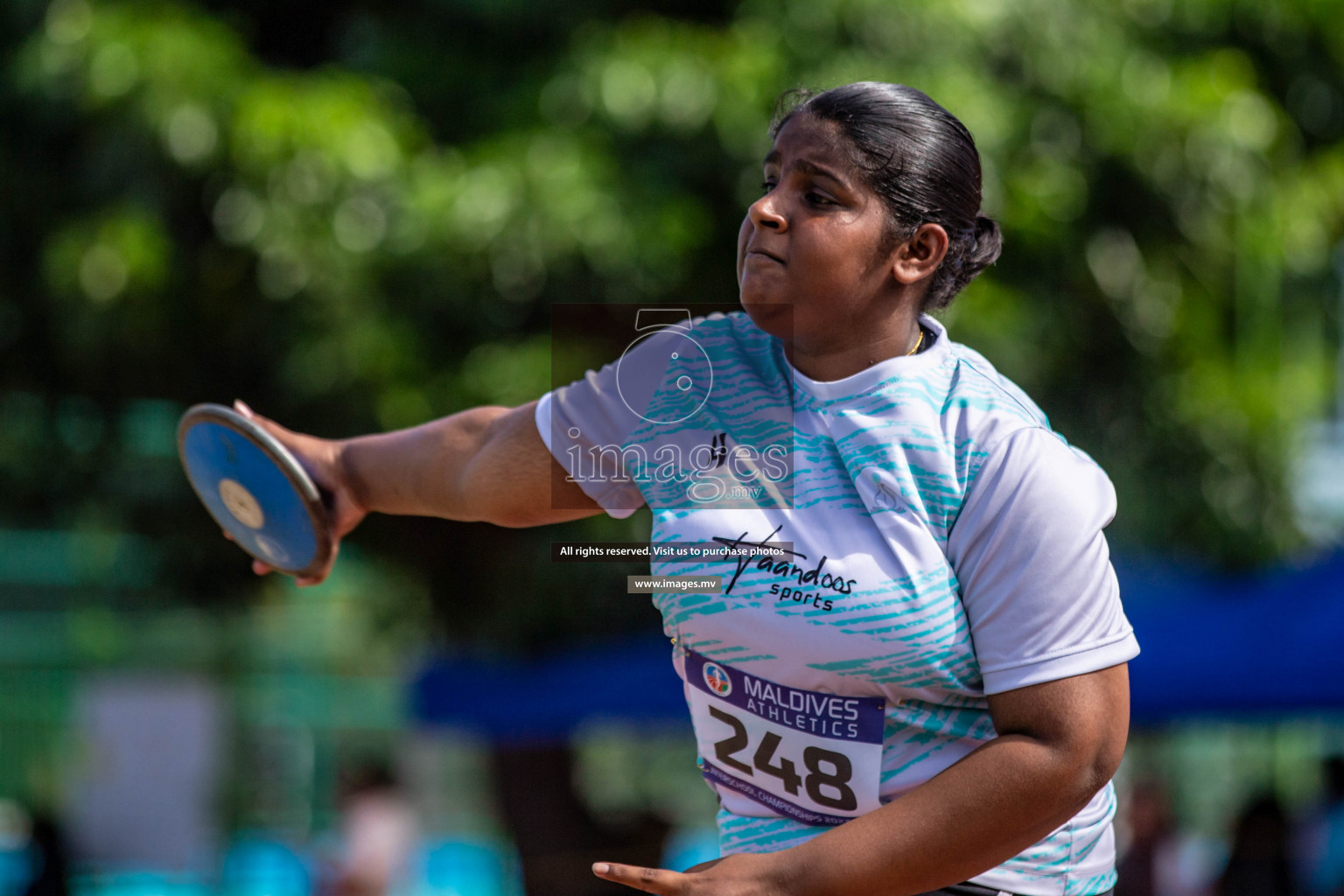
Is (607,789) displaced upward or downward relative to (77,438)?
downward

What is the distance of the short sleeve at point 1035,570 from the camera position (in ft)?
4.60

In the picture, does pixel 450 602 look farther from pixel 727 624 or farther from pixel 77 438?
pixel 727 624

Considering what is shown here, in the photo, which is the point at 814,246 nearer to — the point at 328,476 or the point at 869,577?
the point at 869,577

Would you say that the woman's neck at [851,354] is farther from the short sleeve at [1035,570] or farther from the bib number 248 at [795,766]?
the bib number 248 at [795,766]

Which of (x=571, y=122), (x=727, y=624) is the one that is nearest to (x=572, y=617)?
(x=571, y=122)

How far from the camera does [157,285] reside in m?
5.32

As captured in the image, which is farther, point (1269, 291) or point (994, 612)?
point (1269, 291)

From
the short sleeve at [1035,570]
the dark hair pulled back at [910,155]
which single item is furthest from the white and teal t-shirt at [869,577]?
the dark hair pulled back at [910,155]

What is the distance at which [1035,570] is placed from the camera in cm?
142

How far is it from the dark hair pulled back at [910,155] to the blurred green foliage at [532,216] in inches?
131

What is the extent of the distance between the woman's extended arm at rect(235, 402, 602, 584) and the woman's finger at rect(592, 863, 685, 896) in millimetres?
572

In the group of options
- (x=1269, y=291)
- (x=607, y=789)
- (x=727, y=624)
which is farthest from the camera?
(x=607, y=789)

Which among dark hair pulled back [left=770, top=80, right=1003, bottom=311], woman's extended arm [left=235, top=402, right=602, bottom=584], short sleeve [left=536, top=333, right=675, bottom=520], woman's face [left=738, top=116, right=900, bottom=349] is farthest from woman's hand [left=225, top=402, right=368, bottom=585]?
dark hair pulled back [left=770, top=80, right=1003, bottom=311]

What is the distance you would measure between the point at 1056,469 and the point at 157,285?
4600mm
